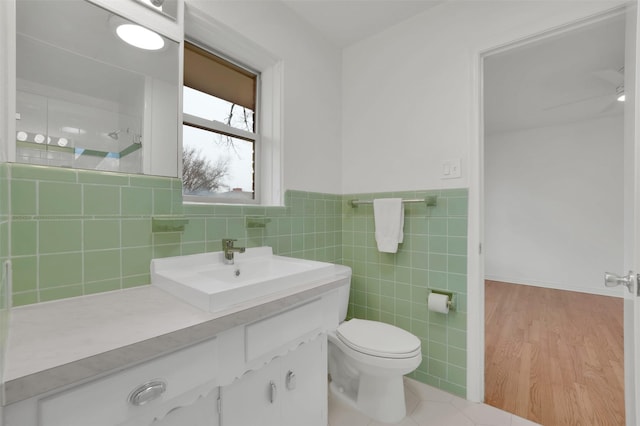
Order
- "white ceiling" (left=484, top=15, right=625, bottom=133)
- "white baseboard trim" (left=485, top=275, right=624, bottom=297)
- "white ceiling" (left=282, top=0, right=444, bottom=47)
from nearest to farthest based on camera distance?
"white ceiling" (left=282, top=0, right=444, bottom=47)
"white ceiling" (left=484, top=15, right=625, bottom=133)
"white baseboard trim" (left=485, top=275, right=624, bottom=297)

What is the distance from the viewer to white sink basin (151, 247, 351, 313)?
828 millimetres

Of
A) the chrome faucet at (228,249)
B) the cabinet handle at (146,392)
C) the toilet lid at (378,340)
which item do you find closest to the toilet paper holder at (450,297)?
the toilet lid at (378,340)

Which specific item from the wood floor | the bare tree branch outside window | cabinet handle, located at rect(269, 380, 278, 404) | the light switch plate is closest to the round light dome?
the bare tree branch outside window

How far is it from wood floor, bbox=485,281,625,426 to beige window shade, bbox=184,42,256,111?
2336 mm

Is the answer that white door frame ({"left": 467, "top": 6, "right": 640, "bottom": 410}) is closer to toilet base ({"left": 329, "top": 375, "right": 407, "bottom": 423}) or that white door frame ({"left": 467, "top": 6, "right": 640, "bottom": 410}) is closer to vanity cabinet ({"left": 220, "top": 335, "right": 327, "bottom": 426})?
toilet base ({"left": 329, "top": 375, "right": 407, "bottom": 423})

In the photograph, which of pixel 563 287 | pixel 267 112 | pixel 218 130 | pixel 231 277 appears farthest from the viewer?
pixel 563 287

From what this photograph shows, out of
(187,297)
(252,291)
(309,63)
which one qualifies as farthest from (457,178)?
(187,297)

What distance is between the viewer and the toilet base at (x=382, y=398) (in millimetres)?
1465

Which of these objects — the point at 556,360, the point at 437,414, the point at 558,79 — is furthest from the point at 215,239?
the point at 558,79

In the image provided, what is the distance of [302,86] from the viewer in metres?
1.86

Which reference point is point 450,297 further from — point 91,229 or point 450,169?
point 91,229

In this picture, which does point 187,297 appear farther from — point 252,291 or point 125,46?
point 125,46

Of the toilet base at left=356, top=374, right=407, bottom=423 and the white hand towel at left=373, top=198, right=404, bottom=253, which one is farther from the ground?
the white hand towel at left=373, top=198, right=404, bottom=253

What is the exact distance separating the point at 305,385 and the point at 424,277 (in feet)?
3.34
